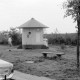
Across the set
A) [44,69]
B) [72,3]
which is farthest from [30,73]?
[72,3]

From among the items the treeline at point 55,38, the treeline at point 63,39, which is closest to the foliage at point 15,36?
the treeline at point 55,38

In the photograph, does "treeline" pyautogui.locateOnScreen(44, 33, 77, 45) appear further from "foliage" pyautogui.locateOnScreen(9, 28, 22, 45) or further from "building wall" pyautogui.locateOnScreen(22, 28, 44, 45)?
"building wall" pyautogui.locateOnScreen(22, 28, 44, 45)

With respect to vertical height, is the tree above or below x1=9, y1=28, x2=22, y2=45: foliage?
above

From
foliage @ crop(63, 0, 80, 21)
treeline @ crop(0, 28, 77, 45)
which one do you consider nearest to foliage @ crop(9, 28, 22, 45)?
treeline @ crop(0, 28, 77, 45)

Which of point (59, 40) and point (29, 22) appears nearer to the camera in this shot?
point (29, 22)

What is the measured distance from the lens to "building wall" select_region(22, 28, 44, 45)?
106 feet

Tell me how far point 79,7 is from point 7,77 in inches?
254

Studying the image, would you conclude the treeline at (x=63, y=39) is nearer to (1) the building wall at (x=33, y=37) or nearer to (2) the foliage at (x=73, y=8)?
(1) the building wall at (x=33, y=37)

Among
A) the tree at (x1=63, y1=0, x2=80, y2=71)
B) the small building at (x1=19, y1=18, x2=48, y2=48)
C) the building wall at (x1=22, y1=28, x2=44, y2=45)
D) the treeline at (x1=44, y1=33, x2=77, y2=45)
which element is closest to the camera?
the tree at (x1=63, y1=0, x2=80, y2=71)

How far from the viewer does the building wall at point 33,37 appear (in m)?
32.3

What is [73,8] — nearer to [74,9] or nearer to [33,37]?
[74,9]

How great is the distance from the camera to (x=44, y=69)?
14.6 meters

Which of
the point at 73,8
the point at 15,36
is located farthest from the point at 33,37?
the point at 73,8

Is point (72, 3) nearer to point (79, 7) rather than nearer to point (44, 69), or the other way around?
point (79, 7)
